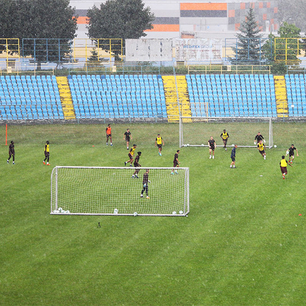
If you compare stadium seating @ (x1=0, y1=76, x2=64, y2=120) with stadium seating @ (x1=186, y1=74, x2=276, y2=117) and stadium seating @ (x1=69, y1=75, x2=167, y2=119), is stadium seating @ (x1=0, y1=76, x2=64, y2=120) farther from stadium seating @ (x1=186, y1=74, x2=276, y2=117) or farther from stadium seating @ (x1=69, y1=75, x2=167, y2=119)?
stadium seating @ (x1=186, y1=74, x2=276, y2=117)

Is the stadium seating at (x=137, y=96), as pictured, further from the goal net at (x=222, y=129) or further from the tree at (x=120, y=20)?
the tree at (x=120, y=20)

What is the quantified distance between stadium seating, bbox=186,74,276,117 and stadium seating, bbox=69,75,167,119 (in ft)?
11.4

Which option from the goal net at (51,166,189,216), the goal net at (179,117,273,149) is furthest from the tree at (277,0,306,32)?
the goal net at (51,166,189,216)

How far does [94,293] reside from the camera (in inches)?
531

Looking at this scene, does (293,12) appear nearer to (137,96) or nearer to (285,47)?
(285,47)

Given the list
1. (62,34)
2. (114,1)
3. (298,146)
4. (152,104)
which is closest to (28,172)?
(298,146)

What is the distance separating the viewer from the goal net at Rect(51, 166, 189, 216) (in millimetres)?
20656

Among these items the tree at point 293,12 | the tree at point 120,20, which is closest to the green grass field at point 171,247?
the tree at point 120,20

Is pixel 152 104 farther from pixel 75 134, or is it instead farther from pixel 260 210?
pixel 260 210

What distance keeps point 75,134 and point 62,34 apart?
89.6ft

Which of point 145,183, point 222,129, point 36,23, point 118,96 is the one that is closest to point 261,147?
point 145,183

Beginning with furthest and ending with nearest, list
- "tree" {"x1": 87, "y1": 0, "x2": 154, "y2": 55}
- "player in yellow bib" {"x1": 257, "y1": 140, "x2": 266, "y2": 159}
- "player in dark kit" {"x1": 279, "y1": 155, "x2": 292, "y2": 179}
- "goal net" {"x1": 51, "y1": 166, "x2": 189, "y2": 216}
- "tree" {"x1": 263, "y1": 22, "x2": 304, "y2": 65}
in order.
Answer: "tree" {"x1": 87, "y1": 0, "x2": 154, "y2": 55}, "tree" {"x1": 263, "y1": 22, "x2": 304, "y2": 65}, "player in yellow bib" {"x1": 257, "y1": 140, "x2": 266, "y2": 159}, "player in dark kit" {"x1": 279, "y1": 155, "x2": 292, "y2": 179}, "goal net" {"x1": 51, "y1": 166, "x2": 189, "y2": 216}

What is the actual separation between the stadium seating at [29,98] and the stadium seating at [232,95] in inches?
526

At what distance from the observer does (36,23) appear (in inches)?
2395
